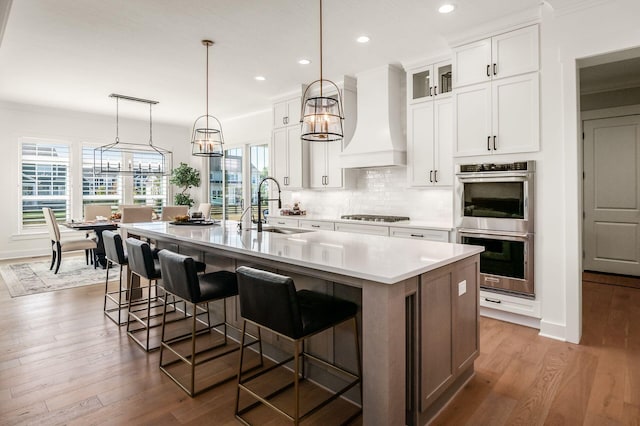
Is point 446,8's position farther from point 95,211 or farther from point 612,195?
point 95,211

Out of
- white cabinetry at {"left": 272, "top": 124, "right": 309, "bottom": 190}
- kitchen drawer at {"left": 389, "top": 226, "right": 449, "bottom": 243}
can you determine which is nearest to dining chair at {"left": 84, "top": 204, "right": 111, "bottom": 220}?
white cabinetry at {"left": 272, "top": 124, "right": 309, "bottom": 190}

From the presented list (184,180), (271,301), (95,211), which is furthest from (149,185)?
(271,301)

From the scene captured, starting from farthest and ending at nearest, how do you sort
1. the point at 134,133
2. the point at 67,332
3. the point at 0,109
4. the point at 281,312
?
the point at 134,133 < the point at 0,109 < the point at 67,332 < the point at 281,312

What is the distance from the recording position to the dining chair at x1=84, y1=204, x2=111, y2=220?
271 inches

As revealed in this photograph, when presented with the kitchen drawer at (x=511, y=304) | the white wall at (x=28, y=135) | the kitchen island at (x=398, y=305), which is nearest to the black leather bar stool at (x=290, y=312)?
the kitchen island at (x=398, y=305)

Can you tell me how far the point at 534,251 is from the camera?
11.1ft

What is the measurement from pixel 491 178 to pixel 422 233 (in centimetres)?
95

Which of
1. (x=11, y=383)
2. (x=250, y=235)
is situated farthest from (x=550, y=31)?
(x=11, y=383)

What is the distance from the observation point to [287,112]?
606 centimetres

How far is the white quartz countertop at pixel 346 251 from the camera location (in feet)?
5.86

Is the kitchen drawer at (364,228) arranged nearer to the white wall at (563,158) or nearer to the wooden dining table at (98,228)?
the white wall at (563,158)

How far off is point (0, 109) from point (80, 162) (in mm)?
1509

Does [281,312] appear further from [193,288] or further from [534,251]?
[534,251]

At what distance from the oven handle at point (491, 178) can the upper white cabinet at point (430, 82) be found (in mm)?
1099
